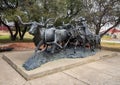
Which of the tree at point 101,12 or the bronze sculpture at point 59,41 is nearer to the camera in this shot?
the bronze sculpture at point 59,41

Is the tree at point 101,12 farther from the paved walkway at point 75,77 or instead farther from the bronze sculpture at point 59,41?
the paved walkway at point 75,77

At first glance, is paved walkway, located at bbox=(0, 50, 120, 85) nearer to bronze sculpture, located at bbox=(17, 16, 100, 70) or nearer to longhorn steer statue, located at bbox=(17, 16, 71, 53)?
bronze sculpture, located at bbox=(17, 16, 100, 70)

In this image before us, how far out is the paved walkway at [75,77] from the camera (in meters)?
4.30

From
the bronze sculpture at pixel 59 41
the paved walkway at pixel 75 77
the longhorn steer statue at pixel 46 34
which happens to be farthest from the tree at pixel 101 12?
the paved walkway at pixel 75 77

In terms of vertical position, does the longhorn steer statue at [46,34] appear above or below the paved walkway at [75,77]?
above

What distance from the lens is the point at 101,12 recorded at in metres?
10.3

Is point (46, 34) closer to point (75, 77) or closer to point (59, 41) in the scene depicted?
point (59, 41)

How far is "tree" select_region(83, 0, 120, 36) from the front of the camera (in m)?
9.92

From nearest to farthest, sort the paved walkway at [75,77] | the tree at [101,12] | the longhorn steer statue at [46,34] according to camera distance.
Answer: the paved walkway at [75,77] < the longhorn steer statue at [46,34] < the tree at [101,12]

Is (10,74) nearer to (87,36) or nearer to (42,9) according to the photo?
(87,36)

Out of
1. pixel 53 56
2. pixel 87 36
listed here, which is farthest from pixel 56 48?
pixel 87 36

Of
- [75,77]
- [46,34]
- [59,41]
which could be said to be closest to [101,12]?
[59,41]

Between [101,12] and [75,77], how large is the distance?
6.87 meters

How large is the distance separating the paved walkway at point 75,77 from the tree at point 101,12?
5.40m
